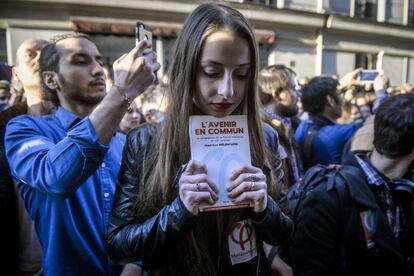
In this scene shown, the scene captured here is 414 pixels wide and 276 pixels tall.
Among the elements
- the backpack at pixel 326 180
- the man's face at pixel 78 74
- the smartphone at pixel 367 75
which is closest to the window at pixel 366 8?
the smartphone at pixel 367 75

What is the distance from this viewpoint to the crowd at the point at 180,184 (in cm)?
112

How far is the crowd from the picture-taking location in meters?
1.12

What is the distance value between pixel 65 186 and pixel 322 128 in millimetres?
2611

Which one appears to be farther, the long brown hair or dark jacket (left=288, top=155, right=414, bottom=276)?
dark jacket (left=288, top=155, right=414, bottom=276)

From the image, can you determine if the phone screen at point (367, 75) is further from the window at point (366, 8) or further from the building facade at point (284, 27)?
the window at point (366, 8)

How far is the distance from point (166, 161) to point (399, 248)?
4.09ft

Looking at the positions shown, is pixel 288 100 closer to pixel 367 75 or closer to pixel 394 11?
pixel 367 75

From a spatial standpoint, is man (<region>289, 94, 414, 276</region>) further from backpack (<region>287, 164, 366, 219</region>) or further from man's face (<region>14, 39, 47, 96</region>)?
man's face (<region>14, 39, 47, 96</region>)

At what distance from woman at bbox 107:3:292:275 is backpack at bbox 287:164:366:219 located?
486 millimetres

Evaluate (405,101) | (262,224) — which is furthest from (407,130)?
(262,224)

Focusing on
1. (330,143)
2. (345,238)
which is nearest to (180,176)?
(345,238)

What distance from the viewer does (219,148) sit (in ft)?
3.44

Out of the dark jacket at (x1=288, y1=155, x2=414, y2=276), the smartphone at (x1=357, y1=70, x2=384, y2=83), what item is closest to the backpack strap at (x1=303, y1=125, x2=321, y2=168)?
the dark jacket at (x1=288, y1=155, x2=414, y2=276)

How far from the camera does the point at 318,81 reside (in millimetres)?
3418
